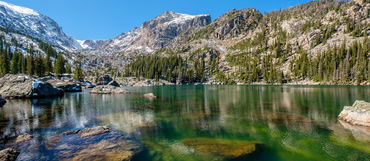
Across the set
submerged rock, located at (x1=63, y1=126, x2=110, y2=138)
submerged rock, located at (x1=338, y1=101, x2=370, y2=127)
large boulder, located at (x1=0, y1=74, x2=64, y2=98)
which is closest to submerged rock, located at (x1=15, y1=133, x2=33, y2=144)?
submerged rock, located at (x1=63, y1=126, x2=110, y2=138)

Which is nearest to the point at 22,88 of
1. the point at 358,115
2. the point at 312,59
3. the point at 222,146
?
the point at 222,146

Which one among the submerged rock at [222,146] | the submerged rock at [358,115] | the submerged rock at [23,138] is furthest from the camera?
the submerged rock at [358,115]

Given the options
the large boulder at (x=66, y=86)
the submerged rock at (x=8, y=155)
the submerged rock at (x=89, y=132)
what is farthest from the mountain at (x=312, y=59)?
the submerged rock at (x=8, y=155)

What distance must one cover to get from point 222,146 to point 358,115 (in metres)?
18.6

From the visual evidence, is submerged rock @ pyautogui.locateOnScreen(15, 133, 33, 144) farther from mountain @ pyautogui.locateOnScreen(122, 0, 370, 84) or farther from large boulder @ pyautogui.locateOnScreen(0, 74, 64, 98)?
mountain @ pyautogui.locateOnScreen(122, 0, 370, 84)

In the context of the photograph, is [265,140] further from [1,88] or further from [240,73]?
[240,73]

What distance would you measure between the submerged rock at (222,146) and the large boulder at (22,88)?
177 feet

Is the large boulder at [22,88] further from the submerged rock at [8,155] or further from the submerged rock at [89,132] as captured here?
the submerged rock at [8,155]

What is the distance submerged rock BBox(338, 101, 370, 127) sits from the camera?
1921 centimetres

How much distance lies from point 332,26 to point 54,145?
226 m

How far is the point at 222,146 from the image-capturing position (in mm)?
13555

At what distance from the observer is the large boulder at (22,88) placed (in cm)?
4666

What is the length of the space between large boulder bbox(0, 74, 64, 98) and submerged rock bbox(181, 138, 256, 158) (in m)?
53.9

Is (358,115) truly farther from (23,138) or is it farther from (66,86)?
(66,86)
